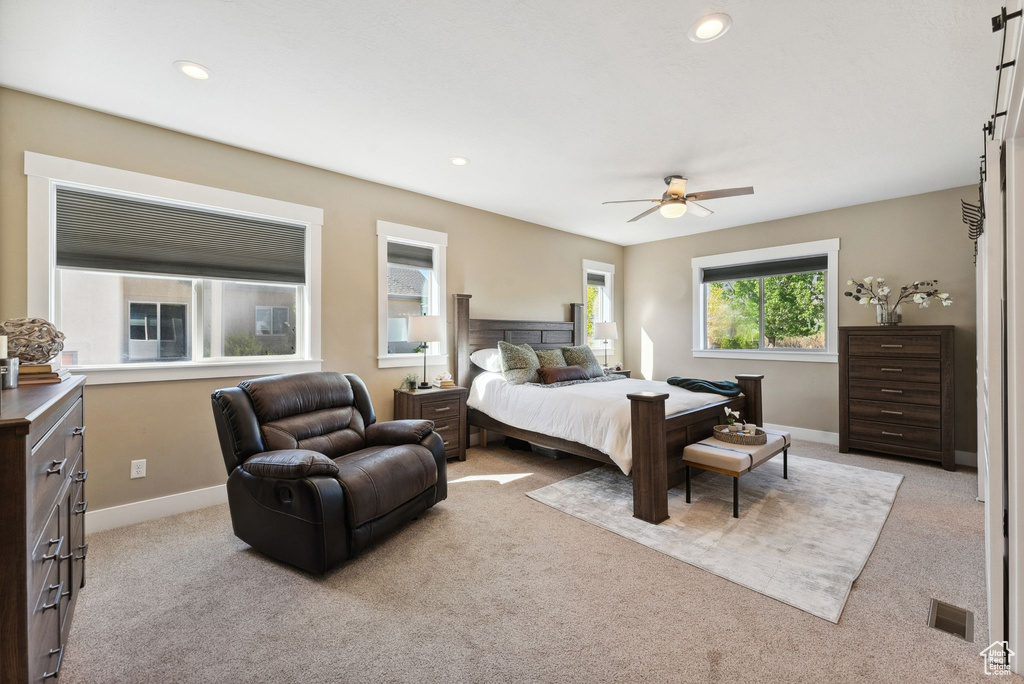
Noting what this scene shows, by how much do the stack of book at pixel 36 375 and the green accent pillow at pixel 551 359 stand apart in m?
3.63

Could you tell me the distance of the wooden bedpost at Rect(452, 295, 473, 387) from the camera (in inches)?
185

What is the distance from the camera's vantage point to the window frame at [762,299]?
498 centimetres

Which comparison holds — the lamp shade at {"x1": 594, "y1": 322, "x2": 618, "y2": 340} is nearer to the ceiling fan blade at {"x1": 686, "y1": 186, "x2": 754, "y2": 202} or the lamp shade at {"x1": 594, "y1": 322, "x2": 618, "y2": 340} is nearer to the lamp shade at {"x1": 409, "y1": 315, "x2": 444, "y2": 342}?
the ceiling fan blade at {"x1": 686, "y1": 186, "x2": 754, "y2": 202}

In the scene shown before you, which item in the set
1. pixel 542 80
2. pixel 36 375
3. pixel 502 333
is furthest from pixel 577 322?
pixel 36 375

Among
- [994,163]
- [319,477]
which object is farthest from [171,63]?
[994,163]

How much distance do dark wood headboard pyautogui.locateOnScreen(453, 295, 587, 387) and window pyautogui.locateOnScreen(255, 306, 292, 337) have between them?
5.42 ft

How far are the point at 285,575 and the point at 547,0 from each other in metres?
2.99

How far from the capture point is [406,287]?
4.52 m

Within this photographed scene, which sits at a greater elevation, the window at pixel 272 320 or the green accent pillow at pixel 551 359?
the window at pixel 272 320

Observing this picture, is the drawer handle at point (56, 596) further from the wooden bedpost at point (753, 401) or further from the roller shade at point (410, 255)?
the wooden bedpost at point (753, 401)

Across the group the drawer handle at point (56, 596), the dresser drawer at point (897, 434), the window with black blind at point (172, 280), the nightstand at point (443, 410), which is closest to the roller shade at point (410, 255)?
the window with black blind at point (172, 280)

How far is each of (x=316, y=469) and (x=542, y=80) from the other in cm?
240

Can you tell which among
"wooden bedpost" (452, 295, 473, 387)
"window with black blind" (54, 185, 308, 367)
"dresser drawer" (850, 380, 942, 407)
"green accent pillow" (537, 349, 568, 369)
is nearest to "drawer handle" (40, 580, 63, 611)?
"window with black blind" (54, 185, 308, 367)

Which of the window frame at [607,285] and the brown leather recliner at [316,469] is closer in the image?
the brown leather recliner at [316,469]
